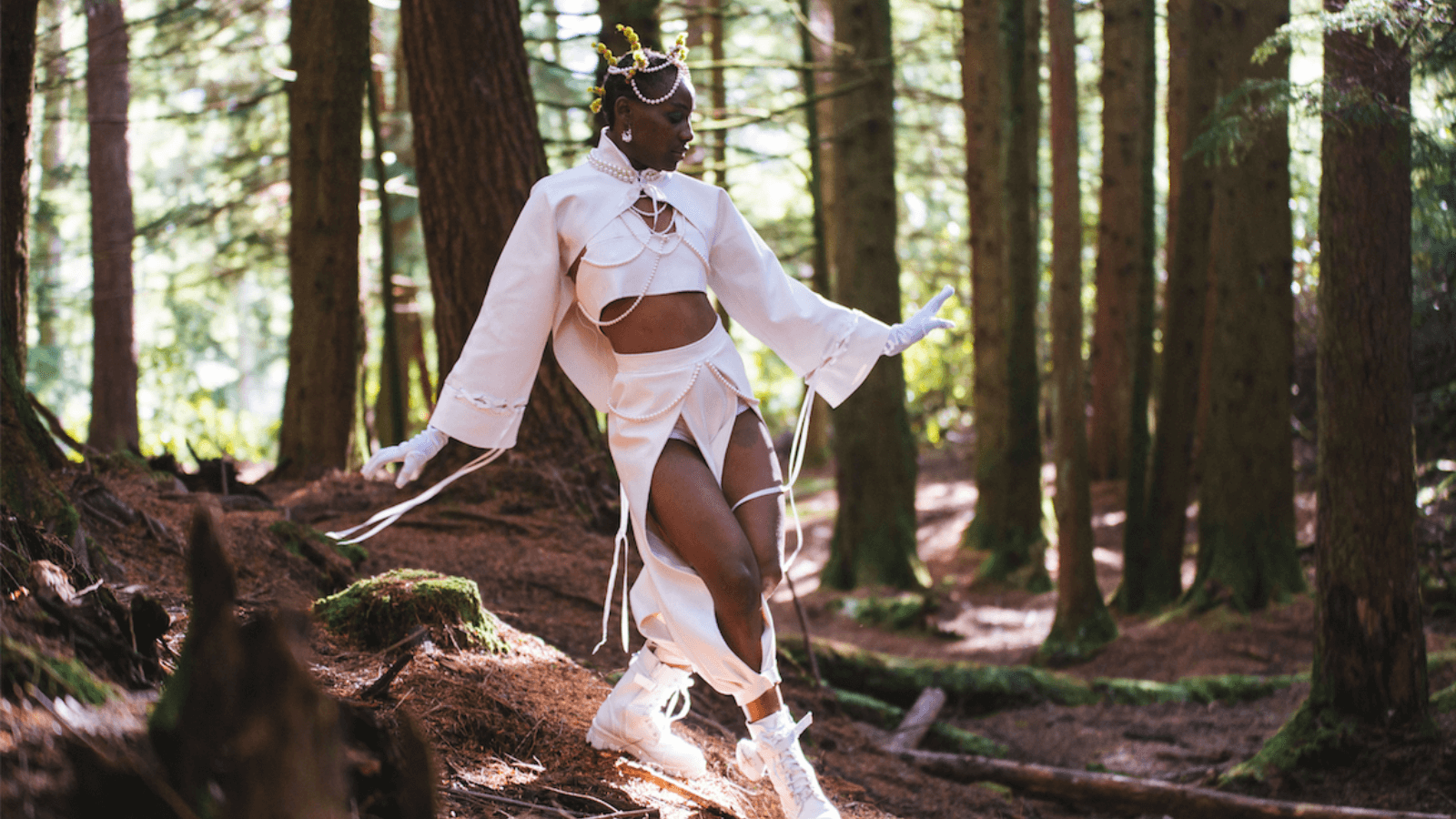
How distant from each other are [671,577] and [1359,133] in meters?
3.54

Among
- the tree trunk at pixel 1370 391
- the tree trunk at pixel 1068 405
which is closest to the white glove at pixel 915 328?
the tree trunk at pixel 1370 391

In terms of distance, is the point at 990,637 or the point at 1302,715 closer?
the point at 1302,715

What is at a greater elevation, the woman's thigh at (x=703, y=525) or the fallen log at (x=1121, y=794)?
the woman's thigh at (x=703, y=525)

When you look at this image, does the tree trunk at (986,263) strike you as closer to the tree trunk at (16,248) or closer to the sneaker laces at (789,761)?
the sneaker laces at (789,761)

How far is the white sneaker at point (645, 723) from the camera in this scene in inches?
143

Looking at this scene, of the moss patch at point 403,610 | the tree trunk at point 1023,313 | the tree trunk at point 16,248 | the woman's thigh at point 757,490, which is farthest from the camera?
the tree trunk at point 1023,313

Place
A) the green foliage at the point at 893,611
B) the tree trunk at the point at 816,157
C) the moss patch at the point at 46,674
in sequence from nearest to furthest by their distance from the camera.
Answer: the moss patch at the point at 46,674, the green foliage at the point at 893,611, the tree trunk at the point at 816,157

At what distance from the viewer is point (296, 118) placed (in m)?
8.77

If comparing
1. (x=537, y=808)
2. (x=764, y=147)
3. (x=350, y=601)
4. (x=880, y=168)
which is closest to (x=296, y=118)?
(x=880, y=168)

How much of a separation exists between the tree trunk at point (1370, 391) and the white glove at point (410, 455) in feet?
12.5

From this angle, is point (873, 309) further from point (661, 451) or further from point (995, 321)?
point (661, 451)

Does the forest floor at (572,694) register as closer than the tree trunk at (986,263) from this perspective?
Yes

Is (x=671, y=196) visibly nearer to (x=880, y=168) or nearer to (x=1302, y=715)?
(x=1302, y=715)

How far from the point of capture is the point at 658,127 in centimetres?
356
